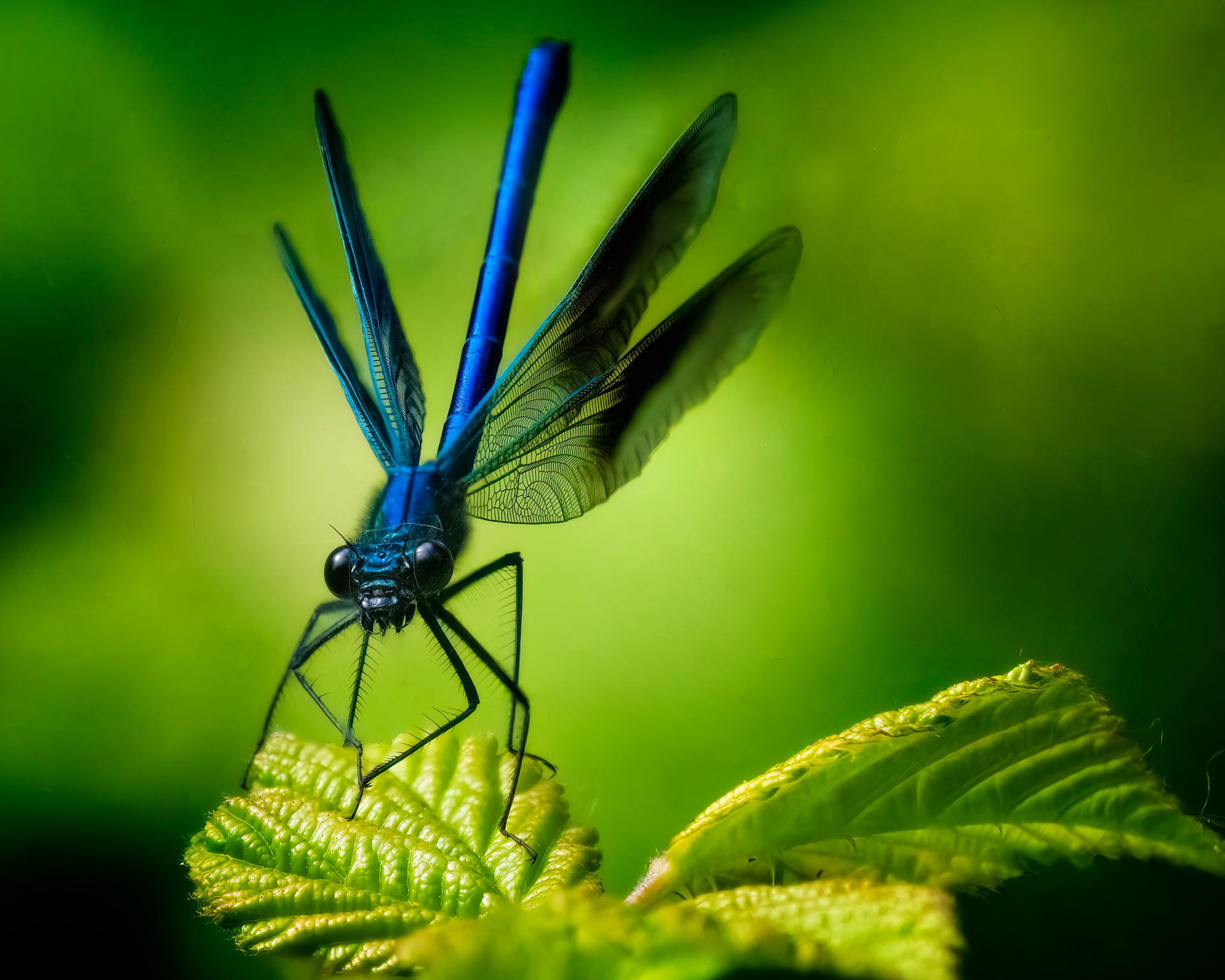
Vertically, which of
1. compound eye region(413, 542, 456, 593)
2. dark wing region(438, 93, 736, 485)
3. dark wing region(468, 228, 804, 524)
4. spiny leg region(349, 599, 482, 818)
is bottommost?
spiny leg region(349, 599, 482, 818)

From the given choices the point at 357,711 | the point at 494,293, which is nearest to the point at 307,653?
the point at 357,711

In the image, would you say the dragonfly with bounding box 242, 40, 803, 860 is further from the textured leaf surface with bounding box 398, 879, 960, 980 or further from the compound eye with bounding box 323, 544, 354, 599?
the textured leaf surface with bounding box 398, 879, 960, 980

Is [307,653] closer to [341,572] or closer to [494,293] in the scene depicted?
[341,572]

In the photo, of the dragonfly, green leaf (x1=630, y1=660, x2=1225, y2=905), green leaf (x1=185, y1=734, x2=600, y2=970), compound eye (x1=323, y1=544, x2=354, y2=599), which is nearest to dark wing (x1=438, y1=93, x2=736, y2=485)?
the dragonfly

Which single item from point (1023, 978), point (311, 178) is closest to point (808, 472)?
point (1023, 978)

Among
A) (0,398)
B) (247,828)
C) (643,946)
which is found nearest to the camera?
(643,946)

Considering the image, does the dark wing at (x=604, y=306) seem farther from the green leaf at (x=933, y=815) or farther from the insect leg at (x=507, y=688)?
the green leaf at (x=933, y=815)

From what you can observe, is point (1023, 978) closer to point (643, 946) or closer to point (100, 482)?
point (643, 946)
